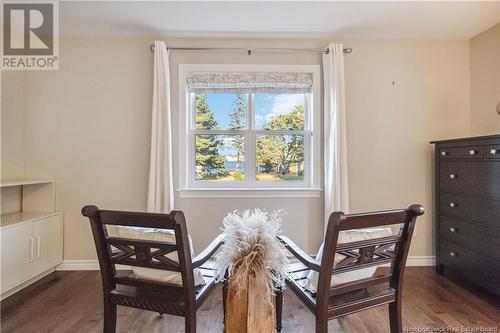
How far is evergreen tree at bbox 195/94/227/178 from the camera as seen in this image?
326 centimetres

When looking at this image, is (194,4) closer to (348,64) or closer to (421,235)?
(348,64)

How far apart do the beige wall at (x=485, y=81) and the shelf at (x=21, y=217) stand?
14.7 feet

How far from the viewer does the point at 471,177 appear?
100 inches

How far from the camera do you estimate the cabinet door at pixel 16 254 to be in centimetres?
237

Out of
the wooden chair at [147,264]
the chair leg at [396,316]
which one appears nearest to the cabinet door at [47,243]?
the wooden chair at [147,264]

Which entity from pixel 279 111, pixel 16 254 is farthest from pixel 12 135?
pixel 279 111

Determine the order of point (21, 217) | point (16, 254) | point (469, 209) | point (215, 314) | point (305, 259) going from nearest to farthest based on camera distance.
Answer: point (305, 259) < point (215, 314) < point (16, 254) < point (469, 209) < point (21, 217)

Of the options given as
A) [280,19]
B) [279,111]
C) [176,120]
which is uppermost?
[280,19]

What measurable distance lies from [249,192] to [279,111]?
3.15ft

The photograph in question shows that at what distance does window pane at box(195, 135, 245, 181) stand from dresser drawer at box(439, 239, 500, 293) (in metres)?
2.16

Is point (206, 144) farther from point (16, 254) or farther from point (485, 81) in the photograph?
point (485, 81)

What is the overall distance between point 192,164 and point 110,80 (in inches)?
48.3

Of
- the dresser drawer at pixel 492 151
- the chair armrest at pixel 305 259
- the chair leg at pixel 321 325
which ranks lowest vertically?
the chair leg at pixel 321 325

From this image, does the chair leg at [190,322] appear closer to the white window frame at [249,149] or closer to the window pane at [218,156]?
the white window frame at [249,149]
